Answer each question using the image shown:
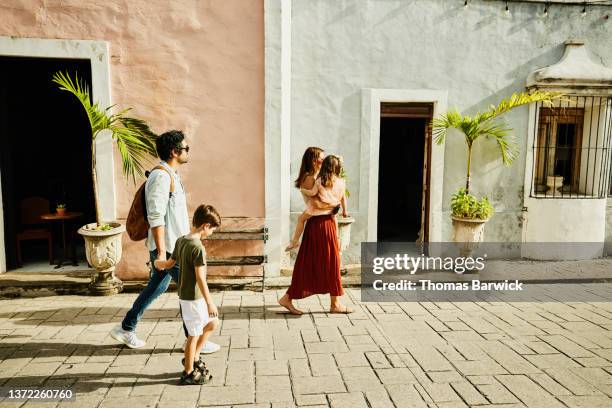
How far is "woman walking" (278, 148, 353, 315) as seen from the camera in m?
4.85

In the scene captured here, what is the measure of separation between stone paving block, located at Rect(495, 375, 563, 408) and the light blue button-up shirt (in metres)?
2.95

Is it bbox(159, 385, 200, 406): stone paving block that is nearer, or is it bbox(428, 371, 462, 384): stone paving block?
bbox(159, 385, 200, 406): stone paving block

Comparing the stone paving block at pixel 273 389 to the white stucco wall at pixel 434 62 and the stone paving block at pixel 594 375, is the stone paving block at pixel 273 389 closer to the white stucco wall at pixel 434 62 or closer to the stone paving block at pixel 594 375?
the stone paving block at pixel 594 375

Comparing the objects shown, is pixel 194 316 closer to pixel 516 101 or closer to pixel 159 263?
pixel 159 263

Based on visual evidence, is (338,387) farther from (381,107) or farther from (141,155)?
(381,107)

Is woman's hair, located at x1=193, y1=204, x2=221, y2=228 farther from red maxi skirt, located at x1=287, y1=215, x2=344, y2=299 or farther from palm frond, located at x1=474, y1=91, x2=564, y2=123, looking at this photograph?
palm frond, located at x1=474, y1=91, x2=564, y2=123

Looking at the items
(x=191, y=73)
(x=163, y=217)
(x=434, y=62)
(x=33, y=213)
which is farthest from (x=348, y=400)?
(x=33, y=213)

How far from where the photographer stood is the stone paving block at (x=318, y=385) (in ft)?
11.1

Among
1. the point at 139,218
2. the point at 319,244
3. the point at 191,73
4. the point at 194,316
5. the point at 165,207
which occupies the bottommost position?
the point at 194,316

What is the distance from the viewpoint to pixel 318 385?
3.46m

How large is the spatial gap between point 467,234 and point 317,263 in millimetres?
2683

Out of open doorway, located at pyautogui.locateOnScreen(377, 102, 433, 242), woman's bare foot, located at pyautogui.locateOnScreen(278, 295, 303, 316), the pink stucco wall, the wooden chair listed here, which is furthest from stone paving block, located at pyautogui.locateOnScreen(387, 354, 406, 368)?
open doorway, located at pyautogui.locateOnScreen(377, 102, 433, 242)

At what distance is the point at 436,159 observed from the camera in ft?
24.0

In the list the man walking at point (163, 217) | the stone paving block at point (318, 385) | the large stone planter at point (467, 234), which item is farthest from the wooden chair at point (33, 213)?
the large stone planter at point (467, 234)
